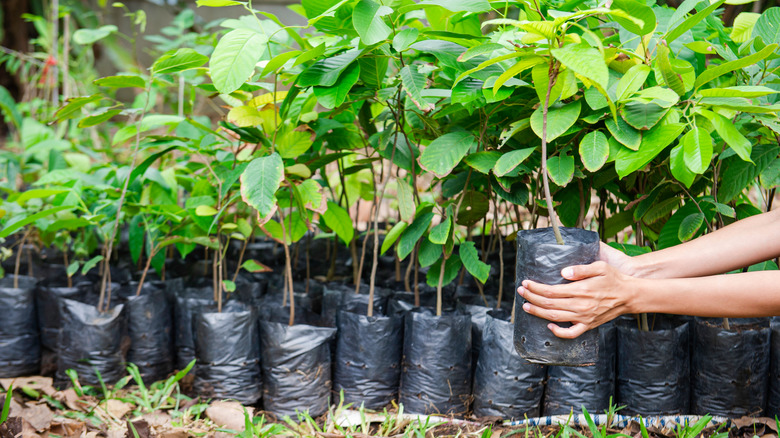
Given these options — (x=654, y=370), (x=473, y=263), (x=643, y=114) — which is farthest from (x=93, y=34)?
(x=654, y=370)

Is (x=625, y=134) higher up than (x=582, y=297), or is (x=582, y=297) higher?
(x=625, y=134)

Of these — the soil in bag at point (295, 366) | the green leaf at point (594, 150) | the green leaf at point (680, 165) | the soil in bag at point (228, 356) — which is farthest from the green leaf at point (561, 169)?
the soil in bag at point (228, 356)

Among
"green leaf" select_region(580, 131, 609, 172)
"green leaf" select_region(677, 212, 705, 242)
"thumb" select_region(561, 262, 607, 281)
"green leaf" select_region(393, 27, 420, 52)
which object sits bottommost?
"thumb" select_region(561, 262, 607, 281)

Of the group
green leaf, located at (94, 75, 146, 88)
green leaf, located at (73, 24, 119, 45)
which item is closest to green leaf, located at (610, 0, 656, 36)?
green leaf, located at (94, 75, 146, 88)

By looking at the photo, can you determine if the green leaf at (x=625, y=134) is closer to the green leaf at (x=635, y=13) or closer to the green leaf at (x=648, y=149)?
the green leaf at (x=648, y=149)

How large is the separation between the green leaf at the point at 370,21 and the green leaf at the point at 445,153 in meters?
0.23

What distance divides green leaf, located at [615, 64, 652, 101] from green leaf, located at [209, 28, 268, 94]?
0.57 meters

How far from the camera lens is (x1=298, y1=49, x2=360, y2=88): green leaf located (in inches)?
37.1

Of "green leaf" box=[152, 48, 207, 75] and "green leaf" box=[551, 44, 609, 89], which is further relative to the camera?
"green leaf" box=[152, 48, 207, 75]

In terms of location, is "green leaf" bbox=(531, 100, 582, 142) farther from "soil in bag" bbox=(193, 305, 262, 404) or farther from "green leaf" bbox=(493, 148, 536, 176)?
"soil in bag" bbox=(193, 305, 262, 404)

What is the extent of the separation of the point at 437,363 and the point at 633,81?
27.0 inches

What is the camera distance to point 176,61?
1.06 m

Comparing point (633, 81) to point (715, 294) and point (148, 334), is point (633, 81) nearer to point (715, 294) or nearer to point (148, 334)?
point (715, 294)

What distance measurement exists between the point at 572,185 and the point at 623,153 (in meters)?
0.27
